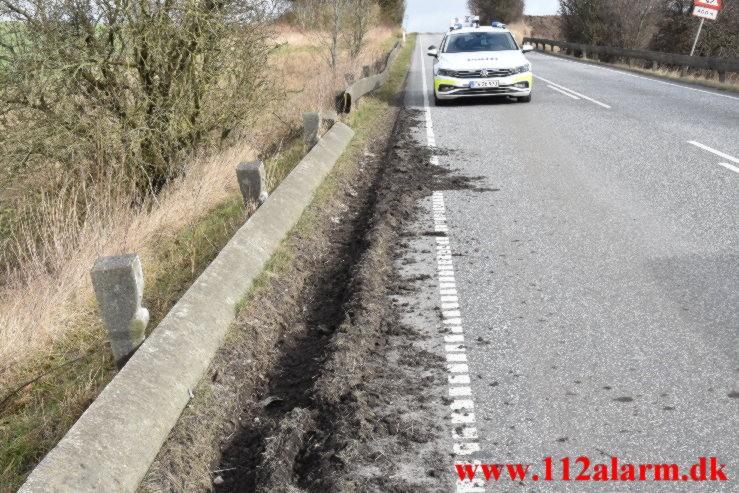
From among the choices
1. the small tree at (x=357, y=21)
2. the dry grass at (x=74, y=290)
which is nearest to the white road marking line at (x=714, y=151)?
the dry grass at (x=74, y=290)

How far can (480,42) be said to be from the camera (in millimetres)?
15078

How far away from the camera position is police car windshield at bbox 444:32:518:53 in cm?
1495

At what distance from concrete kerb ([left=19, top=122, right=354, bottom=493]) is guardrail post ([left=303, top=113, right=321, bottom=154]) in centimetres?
364

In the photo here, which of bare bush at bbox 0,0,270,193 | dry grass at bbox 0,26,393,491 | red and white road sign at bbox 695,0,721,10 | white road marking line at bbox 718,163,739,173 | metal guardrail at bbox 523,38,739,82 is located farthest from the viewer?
red and white road sign at bbox 695,0,721,10

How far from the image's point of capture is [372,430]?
3.17 m

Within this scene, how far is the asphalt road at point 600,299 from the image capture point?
3.11 m

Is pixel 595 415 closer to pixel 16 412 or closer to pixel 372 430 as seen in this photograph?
pixel 372 430

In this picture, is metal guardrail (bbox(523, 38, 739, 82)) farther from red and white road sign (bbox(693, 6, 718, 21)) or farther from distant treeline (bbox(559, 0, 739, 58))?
distant treeline (bbox(559, 0, 739, 58))

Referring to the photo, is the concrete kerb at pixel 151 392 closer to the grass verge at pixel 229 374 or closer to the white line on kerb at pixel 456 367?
the grass verge at pixel 229 374

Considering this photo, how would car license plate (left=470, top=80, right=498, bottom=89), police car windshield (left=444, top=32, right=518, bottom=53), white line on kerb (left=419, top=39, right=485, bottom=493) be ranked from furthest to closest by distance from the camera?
police car windshield (left=444, top=32, right=518, bottom=53), car license plate (left=470, top=80, right=498, bottom=89), white line on kerb (left=419, top=39, right=485, bottom=493)

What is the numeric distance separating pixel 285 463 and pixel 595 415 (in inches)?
61.2

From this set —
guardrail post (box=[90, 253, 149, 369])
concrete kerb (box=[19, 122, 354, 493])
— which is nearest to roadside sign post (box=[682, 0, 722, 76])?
concrete kerb (box=[19, 122, 354, 493])

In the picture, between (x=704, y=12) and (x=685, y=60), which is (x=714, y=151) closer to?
(x=685, y=60)

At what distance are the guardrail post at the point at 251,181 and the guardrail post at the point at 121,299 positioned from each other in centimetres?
279
